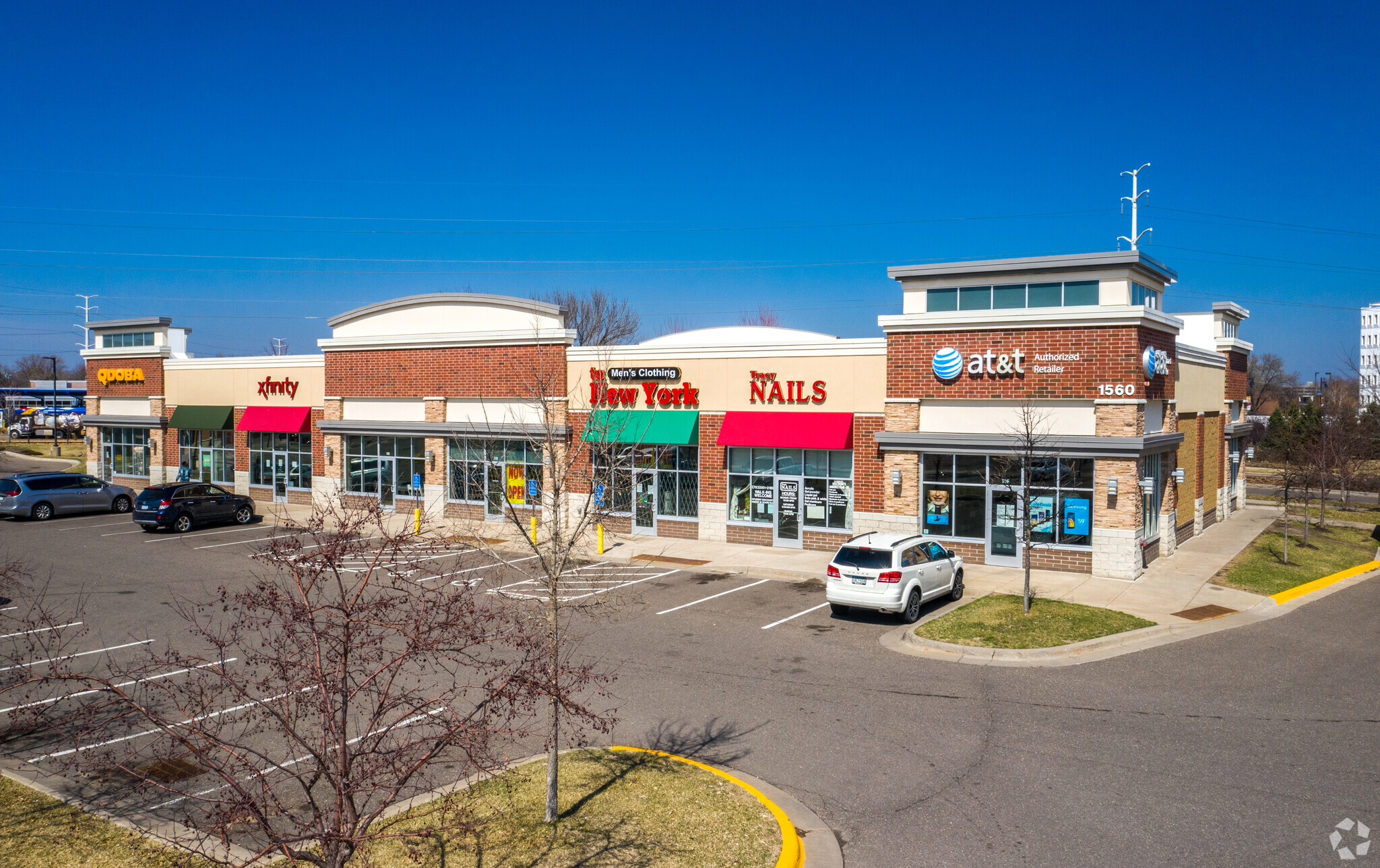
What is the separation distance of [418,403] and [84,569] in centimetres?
1209

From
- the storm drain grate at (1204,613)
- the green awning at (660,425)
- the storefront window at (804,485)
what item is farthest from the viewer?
the green awning at (660,425)

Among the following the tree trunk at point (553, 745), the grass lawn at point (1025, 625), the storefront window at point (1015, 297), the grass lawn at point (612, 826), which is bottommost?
the grass lawn at point (612, 826)

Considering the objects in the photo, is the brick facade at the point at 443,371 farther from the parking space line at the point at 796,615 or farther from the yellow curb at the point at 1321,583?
the yellow curb at the point at 1321,583

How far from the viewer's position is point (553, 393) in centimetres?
2906

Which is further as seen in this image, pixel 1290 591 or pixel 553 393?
pixel 553 393

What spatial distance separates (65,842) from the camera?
8.08 metres

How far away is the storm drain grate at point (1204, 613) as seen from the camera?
1792 centimetres

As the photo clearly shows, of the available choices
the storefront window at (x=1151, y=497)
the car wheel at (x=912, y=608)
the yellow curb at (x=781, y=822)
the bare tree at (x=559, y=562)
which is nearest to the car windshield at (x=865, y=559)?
the car wheel at (x=912, y=608)

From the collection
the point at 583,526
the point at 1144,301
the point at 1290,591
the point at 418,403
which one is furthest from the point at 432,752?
the point at 418,403

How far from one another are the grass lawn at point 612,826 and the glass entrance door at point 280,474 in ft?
103

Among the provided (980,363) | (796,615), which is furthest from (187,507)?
(980,363)

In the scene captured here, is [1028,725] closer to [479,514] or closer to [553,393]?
[553,393]

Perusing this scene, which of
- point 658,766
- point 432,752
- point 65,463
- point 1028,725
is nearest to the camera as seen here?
point 432,752

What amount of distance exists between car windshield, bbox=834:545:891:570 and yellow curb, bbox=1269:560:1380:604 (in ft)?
29.6
